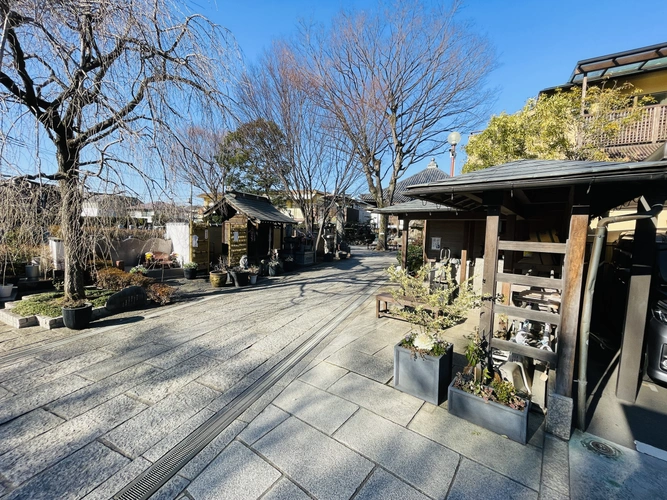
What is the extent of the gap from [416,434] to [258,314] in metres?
4.09

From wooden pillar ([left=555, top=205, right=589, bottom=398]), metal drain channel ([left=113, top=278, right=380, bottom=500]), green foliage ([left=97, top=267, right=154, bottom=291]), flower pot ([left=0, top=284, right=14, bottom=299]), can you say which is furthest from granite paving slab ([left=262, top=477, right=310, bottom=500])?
flower pot ([left=0, top=284, right=14, bottom=299])

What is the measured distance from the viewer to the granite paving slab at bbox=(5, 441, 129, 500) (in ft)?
6.02

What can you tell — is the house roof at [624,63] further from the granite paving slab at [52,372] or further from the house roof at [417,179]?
the granite paving slab at [52,372]

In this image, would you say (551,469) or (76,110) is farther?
(76,110)

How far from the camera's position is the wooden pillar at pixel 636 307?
2.70 metres

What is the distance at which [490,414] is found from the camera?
2.41m

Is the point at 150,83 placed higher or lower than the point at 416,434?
higher

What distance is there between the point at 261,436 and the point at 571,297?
9.28 feet

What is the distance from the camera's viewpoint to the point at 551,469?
6.79 ft

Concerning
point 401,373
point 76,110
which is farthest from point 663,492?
point 76,110

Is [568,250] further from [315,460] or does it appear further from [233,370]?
[233,370]

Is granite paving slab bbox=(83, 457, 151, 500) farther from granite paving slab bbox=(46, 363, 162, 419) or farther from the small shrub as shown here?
the small shrub

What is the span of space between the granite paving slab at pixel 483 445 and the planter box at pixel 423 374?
194 millimetres

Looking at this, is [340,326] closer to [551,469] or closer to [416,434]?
[416,434]
